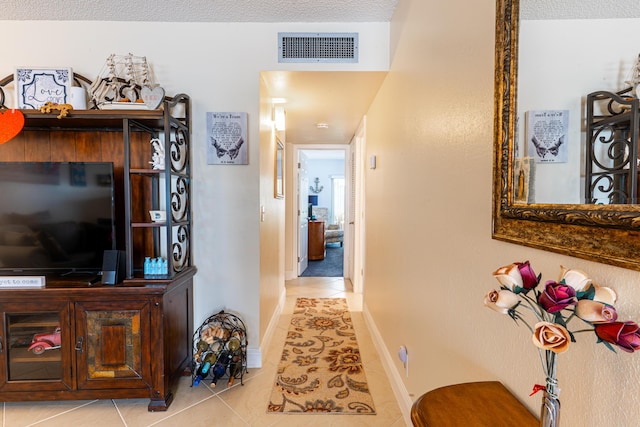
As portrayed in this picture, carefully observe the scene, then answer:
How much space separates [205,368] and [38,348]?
94 centimetres

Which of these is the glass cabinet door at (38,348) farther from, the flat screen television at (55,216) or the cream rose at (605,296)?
the cream rose at (605,296)

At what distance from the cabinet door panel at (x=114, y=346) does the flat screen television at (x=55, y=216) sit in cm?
33

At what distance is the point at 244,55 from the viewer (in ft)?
6.96

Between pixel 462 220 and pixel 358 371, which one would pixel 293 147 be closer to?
pixel 358 371

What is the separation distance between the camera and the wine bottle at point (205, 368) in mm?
1968

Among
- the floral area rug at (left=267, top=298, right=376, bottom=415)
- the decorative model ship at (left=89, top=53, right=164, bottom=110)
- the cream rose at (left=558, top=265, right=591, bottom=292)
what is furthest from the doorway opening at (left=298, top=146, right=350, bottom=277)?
the cream rose at (left=558, top=265, right=591, bottom=292)

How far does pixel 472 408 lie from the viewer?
709 millimetres

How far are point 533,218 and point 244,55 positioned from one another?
2090mm

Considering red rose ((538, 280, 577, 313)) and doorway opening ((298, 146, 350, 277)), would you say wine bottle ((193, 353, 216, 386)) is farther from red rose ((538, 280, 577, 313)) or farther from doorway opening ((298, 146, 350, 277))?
doorway opening ((298, 146, 350, 277))

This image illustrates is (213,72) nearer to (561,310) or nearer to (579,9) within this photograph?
(579,9)

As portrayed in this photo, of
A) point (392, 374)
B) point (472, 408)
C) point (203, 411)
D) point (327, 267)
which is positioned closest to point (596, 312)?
point (472, 408)

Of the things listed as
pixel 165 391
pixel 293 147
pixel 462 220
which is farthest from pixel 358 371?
pixel 293 147

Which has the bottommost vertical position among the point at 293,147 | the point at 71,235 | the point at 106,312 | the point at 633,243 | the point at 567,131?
the point at 106,312

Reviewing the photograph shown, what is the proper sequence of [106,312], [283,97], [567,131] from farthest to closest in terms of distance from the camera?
[283,97] < [106,312] < [567,131]
